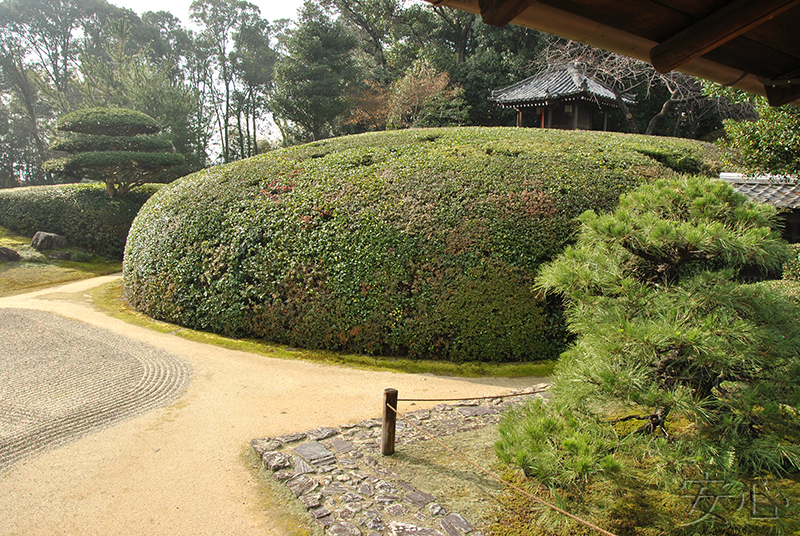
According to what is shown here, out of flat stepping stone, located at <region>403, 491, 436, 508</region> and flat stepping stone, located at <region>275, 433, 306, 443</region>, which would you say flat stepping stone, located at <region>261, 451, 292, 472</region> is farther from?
flat stepping stone, located at <region>403, 491, 436, 508</region>

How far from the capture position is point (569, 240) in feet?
18.7

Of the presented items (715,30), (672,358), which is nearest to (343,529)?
(672,358)

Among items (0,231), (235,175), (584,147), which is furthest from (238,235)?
(0,231)

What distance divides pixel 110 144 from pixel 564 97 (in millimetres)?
14410

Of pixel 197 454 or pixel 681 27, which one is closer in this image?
pixel 681 27

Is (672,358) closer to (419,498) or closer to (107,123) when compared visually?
(419,498)

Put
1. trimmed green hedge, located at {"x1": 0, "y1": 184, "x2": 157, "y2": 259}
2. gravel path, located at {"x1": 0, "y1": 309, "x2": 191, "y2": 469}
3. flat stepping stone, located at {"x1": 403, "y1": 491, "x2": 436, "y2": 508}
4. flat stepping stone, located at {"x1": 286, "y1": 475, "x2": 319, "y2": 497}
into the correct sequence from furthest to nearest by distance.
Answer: trimmed green hedge, located at {"x1": 0, "y1": 184, "x2": 157, "y2": 259} → gravel path, located at {"x1": 0, "y1": 309, "x2": 191, "y2": 469} → flat stepping stone, located at {"x1": 286, "y1": 475, "x2": 319, "y2": 497} → flat stepping stone, located at {"x1": 403, "y1": 491, "x2": 436, "y2": 508}

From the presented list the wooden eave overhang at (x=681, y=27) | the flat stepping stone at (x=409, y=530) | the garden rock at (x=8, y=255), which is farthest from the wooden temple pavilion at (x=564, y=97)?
→ the garden rock at (x=8, y=255)

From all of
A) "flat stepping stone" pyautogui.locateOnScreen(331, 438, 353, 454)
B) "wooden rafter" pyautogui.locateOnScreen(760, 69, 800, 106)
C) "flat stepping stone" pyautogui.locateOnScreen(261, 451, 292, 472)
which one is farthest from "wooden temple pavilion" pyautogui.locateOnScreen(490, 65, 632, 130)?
"flat stepping stone" pyautogui.locateOnScreen(261, 451, 292, 472)

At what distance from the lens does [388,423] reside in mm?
3293

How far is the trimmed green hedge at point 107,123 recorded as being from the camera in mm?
14188

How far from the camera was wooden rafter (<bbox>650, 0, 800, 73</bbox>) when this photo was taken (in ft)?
5.13

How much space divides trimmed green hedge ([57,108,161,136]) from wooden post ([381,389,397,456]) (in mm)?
15356

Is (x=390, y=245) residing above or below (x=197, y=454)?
above
